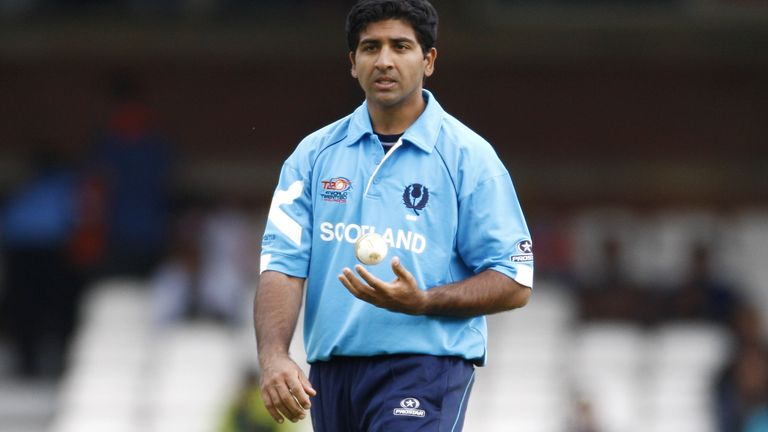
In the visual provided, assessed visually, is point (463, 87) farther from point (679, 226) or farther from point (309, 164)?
point (309, 164)

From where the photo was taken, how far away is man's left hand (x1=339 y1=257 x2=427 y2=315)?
15.1ft

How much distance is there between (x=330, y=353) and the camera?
4926mm

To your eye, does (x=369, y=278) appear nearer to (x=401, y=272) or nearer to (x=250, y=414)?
(x=401, y=272)

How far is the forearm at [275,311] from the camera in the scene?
484cm

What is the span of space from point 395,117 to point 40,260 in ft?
28.2

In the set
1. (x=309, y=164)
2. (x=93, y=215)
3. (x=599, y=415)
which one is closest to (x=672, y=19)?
(x=599, y=415)

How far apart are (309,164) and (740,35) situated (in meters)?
9.19

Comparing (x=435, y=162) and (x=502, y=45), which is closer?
(x=435, y=162)

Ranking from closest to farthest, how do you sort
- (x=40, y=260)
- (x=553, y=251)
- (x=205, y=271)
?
(x=205, y=271) < (x=40, y=260) < (x=553, y=251)

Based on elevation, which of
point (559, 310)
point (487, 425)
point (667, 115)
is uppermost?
point (667, 115)

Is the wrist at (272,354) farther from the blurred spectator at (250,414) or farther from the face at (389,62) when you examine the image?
the blurred spectator at (250,414)

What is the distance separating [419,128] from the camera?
499cm

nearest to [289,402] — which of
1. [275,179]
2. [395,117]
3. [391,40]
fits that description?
[395,117]

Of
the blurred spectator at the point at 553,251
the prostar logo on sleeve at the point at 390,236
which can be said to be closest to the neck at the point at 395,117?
the prostar logo on sleeve at the point at 390,236
